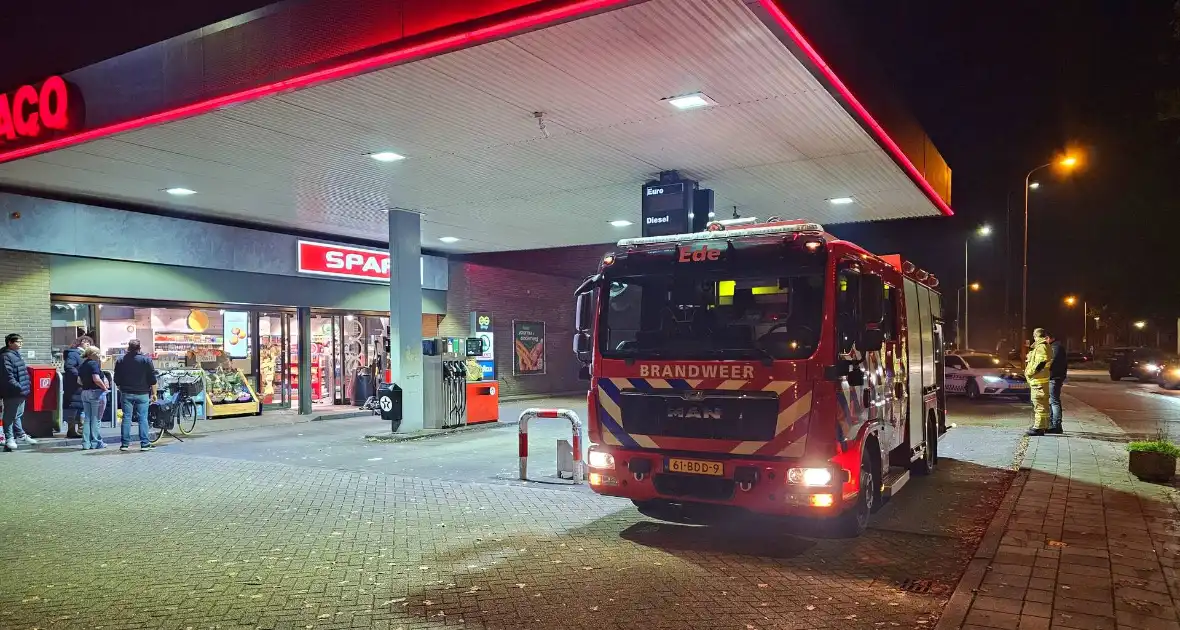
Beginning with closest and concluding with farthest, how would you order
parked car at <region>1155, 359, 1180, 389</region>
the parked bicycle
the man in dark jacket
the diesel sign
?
the man in dark jacket
the diesel sign
the parked bicycle
parked car at <region>1155, 359, 1180, 389</region>

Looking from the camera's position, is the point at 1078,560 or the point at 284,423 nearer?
the point at 1078,560

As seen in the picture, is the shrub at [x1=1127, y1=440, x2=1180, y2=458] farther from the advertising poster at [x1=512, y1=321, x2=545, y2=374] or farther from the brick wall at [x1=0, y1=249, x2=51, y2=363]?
the advertising poster at [x1=512, y1=321, x2=545, y2=374]

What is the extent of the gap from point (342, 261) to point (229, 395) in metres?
4.26

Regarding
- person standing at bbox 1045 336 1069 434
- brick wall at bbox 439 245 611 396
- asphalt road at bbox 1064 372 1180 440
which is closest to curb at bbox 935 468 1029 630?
asphalt road at bbox 1064 372 1180 440

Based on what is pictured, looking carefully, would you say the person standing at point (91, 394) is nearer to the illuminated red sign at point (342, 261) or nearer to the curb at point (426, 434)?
the curb at point (426, 434)

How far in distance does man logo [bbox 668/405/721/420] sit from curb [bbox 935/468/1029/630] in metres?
2.18

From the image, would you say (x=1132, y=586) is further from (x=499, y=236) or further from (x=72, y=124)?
(x=499, y=236)

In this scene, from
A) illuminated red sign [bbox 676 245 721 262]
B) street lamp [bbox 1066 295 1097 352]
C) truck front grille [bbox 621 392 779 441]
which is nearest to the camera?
truck front grille [bbox 621 392 779 441]

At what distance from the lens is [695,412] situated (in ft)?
21.8

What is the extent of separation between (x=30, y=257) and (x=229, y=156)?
5.74m

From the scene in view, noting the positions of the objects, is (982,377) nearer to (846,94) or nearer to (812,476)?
(846,94)

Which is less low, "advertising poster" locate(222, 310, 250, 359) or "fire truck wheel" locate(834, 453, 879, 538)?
"advertising poster" locate(222, 310, 250, 359)

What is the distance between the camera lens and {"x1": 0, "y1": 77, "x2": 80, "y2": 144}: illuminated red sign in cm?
1020

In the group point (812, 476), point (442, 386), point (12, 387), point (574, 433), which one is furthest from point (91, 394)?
point (812, 476)
